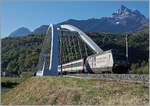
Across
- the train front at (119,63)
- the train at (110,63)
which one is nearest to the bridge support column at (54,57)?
the train at (110,63)

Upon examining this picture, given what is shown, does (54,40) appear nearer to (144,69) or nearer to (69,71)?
(69,71)

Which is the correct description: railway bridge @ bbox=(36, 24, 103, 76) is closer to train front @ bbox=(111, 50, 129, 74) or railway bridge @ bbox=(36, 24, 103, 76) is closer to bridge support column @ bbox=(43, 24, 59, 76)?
bridge support column @ bbox=(43, 24, 59, 76)

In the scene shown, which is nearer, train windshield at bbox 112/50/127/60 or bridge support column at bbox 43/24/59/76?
train windshield at bbox 112/50/127/60

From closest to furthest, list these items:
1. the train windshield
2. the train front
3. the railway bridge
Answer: the train front
the train windshield
the railway bridge

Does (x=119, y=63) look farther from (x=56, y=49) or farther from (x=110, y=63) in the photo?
(x=56, y=49)

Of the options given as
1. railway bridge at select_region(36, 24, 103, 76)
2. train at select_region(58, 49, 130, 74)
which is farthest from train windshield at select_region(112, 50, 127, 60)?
railway bridge at select_region(36, 24, 103, 76)

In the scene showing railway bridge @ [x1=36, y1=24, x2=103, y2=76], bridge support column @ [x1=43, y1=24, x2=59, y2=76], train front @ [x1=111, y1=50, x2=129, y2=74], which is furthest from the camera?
railway bridge @ [x1=36, y1=24, x2=103, y2=76]

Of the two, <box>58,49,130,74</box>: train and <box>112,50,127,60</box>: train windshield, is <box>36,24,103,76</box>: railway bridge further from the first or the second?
<box>112,50,127,60</box>: train windshield

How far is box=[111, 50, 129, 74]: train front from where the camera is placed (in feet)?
121

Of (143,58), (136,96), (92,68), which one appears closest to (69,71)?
(92,68)

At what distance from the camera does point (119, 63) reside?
37.1m

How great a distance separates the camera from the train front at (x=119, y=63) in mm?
36963

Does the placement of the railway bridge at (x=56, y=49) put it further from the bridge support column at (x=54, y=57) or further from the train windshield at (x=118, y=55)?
the train windshield at (x=118, y=55)

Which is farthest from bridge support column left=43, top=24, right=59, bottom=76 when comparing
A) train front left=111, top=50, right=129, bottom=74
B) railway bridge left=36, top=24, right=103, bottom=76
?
train front left=111, top=50, right=129, bottom=74
